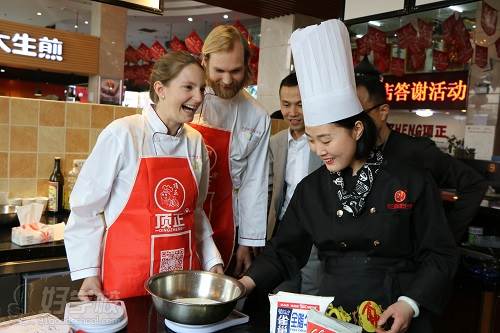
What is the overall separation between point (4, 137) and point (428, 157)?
7.62 ft

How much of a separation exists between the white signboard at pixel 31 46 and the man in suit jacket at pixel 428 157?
273 inches

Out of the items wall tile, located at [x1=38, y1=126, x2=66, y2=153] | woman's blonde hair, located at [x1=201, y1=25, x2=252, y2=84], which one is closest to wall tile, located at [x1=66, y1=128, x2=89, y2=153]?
wall tile, located at [x1=38, y1=126, x2=66, y2=153]

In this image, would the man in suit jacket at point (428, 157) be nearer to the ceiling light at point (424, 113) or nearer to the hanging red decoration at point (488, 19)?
the hanging red decoration at point (488, 19)

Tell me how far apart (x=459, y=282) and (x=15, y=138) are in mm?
2877

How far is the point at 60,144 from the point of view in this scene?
2.94m

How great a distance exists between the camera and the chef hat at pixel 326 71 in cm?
156

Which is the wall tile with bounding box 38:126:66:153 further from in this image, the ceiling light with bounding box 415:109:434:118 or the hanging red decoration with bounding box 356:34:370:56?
the ceiling light with bounding box 415:109:434:118

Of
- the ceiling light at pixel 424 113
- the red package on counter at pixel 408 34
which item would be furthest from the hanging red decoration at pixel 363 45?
the ceiling light at pixel 424 113

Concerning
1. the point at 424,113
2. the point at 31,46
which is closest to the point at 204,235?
the point at 31,46

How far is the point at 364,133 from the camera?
5.08ft

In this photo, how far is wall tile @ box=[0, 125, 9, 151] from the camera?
2.71 m

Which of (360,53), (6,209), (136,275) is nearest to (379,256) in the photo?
(136,275)

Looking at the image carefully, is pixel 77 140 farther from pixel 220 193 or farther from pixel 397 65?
pixel 397 65

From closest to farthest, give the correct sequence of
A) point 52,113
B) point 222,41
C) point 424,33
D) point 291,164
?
1. point 222,41
2. point 291,164
3. point 52,113
4. point 424,33
